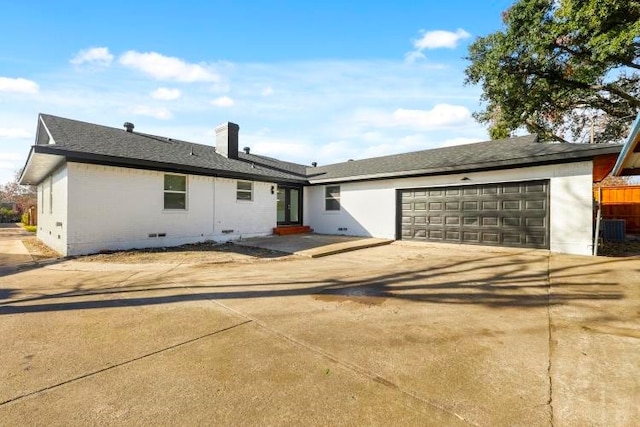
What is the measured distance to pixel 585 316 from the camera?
4.11 m

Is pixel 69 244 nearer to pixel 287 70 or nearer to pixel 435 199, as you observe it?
pixel 287 70

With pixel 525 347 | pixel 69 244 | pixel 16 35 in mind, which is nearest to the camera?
pixel 525 347

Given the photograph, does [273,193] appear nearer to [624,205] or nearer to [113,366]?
[113,366]

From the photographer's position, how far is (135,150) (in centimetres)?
1085

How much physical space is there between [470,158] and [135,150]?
1194 cm

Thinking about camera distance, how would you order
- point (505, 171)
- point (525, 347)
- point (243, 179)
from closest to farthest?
point (525, 347) → point (505, 171) → point (243, 179)

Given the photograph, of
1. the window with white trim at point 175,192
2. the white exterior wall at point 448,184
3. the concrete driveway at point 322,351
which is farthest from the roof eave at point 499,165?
the window with white trim at point 175,192

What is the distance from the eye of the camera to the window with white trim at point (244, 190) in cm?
1348

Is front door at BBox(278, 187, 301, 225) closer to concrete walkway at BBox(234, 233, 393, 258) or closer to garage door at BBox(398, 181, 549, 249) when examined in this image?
concrete walkway at BBox(234, 233, 393, 258)

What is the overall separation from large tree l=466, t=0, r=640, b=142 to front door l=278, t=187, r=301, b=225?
953 cm

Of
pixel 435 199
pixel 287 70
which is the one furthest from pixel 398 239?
pixel 287 70

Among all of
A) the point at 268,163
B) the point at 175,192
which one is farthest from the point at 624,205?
the point at 175,192

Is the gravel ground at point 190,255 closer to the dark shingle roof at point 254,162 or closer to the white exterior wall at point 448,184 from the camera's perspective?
the dark shingle roof at point 254,162

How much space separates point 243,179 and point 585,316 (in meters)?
12.0
